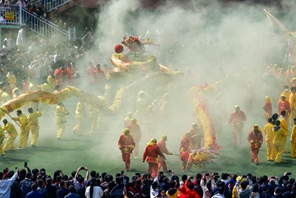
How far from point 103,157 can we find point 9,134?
2.83 metres

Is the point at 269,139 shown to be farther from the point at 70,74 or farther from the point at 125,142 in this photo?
the point at 70,74

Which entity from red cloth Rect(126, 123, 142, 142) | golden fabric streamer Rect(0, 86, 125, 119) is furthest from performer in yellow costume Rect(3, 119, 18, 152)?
red cloth Rect(126, 123, 142, 142)

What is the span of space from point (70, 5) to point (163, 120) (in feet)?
48.9

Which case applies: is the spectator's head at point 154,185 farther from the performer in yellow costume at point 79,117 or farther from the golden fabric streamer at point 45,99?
the performer in yellow costume at point 79,117

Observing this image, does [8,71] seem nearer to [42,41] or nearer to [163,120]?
[42,41]

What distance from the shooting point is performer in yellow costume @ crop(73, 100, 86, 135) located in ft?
69.7

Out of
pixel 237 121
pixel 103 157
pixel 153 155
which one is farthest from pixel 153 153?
pixel 237 121

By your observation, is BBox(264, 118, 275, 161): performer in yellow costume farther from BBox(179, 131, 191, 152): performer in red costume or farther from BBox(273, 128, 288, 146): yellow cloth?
BBox(179, 131, 191, 152): performer in red costume

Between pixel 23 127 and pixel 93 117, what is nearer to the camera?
pixel 23 127

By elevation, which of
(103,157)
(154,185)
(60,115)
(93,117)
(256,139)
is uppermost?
(93,117)

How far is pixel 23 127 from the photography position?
19125mm

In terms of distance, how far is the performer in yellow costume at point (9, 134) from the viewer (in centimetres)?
1848

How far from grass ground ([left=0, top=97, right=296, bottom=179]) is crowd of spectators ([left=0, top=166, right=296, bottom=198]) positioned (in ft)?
11.8

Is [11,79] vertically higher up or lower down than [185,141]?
higher up
